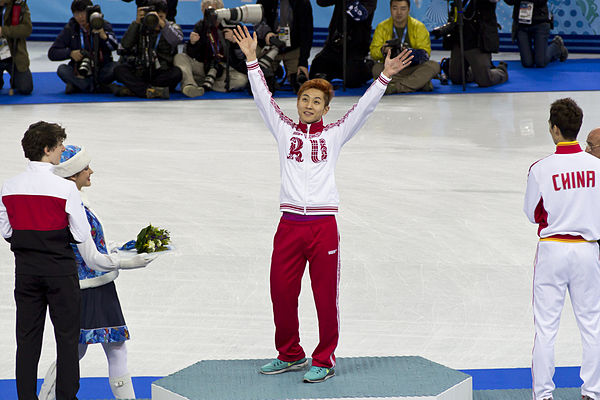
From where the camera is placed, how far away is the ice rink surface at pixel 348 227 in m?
5.08

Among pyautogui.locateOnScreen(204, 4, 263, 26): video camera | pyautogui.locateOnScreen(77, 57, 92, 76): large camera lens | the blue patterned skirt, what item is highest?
pyautogui.locateOnScreen(204, 4, 263, 26): video camera

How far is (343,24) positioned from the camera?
12609mm

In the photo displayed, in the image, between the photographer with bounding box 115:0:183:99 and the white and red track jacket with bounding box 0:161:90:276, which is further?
the photographer with bounding box 115:0:183:99

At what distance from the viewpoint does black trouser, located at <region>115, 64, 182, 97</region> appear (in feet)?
41.1

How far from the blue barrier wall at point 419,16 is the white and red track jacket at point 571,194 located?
1389 cm

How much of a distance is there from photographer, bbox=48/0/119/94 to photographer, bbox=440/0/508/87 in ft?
15.3

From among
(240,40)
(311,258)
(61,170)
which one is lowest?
(311,258)

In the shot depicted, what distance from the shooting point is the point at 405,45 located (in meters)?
12.5

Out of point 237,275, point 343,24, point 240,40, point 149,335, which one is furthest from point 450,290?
point 343,24

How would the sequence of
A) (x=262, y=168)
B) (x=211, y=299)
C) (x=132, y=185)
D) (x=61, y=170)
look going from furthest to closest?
(x=262, y=168)
(x=132, y=185)
(x=211, y=299)
(x=61, y=170)

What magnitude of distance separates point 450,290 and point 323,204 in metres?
2.21

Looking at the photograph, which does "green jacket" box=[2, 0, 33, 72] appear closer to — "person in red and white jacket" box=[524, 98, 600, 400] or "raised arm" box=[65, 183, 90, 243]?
"raised arm" box=[65, 183, 90, 243]

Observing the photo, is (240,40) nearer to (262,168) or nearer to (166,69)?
(262,168)

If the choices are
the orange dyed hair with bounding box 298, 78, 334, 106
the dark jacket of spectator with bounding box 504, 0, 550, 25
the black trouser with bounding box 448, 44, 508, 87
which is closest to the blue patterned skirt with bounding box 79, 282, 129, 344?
the orange dyed hair with bounding box 298, 78, 334, 106
